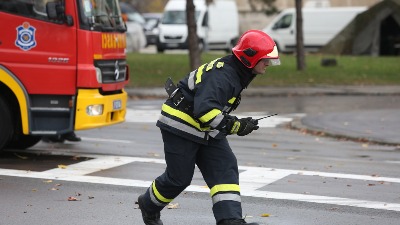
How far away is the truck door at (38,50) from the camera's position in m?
11.7

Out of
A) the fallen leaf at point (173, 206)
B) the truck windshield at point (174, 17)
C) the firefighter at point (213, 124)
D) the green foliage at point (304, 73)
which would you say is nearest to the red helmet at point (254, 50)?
the firefighter at point (213, 124)

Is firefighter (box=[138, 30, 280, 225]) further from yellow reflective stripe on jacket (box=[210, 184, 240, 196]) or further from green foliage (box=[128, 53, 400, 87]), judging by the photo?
green foliage (box=[128, 53, 400, 87])

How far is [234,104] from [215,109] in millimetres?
330

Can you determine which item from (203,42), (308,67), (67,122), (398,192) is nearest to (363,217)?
(398,192)

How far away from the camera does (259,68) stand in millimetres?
7242

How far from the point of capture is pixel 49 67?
464 inches

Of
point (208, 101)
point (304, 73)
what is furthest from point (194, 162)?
point (304, 73)

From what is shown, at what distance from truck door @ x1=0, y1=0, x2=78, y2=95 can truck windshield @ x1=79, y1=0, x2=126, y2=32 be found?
0.20 m

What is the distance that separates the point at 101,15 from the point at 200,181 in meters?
3.01

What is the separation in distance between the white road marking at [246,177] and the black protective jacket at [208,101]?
2217mm

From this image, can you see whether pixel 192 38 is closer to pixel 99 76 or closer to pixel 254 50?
pixel 99 76

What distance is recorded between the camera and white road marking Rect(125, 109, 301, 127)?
17.5m

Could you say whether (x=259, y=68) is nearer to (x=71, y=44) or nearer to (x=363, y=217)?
(x=363, y=217)

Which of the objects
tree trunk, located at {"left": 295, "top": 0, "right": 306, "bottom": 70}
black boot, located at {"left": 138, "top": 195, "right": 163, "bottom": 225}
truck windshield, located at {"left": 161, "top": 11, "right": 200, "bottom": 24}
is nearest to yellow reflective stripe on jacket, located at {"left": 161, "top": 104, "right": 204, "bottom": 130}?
black boot, located at {"left": 138, "top": 195, "right": 163, "bottom": 225}
